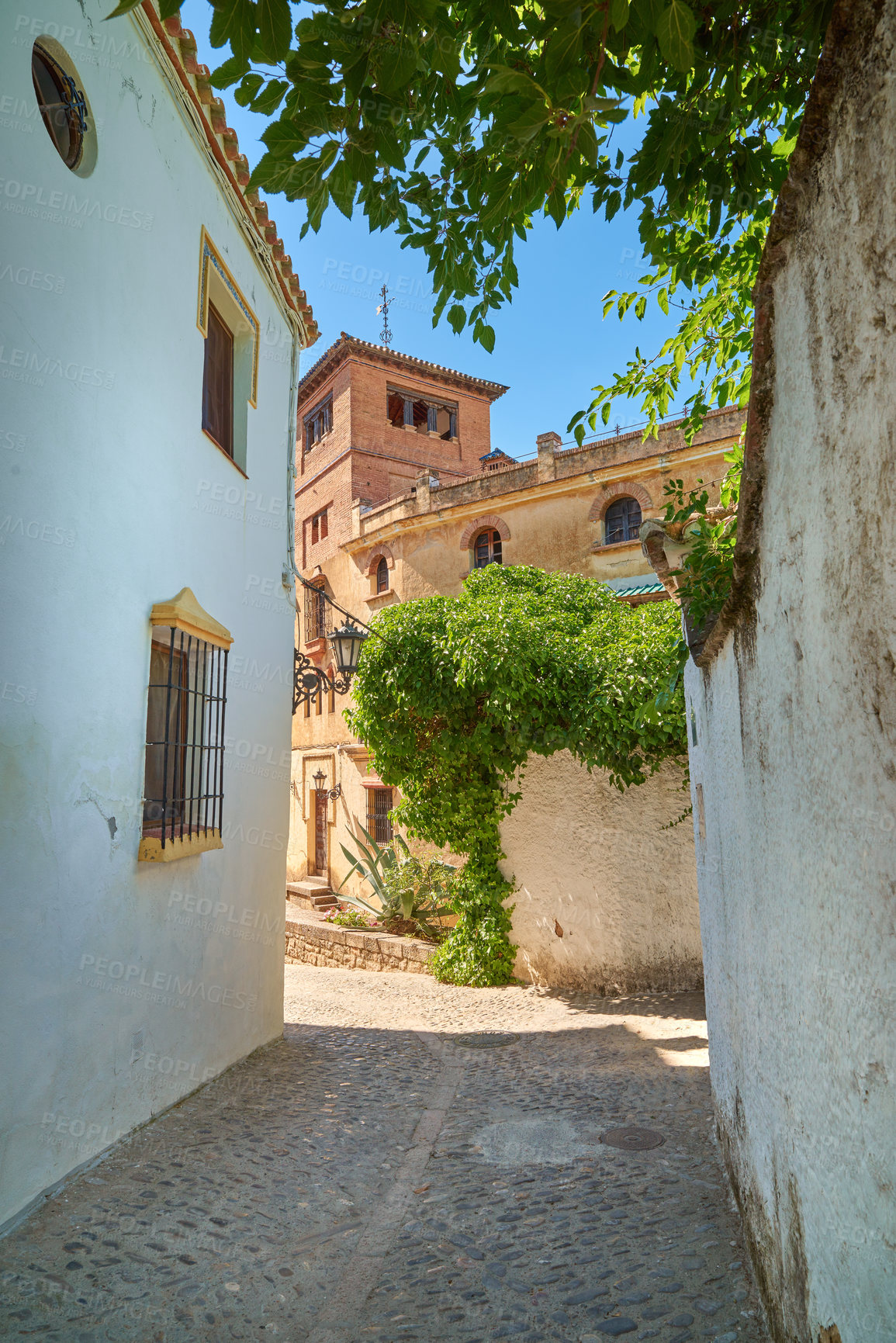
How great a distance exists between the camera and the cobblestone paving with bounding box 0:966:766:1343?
2889 millimetres

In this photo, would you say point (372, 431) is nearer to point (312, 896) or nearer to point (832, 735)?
point (312, 896)

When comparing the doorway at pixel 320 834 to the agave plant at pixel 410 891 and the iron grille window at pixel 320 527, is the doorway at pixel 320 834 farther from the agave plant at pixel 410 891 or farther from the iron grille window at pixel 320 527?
the iron grille window at pixel 320 527

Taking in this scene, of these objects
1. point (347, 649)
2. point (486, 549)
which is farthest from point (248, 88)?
point (486, 549)

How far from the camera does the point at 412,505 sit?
1756 centimetres

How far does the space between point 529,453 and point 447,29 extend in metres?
15.1

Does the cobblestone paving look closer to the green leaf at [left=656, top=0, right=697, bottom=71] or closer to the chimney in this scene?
the green leaf at [left=656, top=0, right=697, bottom=71]

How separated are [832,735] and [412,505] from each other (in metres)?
16.2

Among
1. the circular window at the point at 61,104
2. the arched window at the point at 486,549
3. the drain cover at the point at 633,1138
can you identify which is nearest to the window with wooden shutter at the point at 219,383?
the circular window at the point at 61,104

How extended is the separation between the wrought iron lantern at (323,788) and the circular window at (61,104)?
14967mm

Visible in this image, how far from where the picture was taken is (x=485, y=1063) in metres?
6.64

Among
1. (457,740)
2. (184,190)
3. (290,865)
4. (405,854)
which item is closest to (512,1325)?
(184,190)

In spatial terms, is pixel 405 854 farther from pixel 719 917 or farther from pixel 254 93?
pixel 254 93

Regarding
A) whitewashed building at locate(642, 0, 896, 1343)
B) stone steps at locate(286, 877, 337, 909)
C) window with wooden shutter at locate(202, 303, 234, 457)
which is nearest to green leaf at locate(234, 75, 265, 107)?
whitewashed building at locate(642, 0, 896, 1343)

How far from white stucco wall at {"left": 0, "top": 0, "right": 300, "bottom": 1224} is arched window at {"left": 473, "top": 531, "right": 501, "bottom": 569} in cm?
1049
